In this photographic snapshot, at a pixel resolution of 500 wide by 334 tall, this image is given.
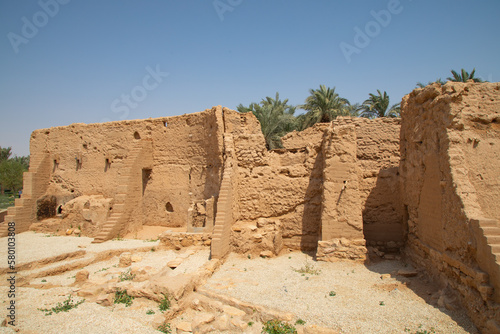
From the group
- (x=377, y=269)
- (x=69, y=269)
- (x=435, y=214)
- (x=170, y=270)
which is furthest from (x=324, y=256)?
(x=69, y=269)

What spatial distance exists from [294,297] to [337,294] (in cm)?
83

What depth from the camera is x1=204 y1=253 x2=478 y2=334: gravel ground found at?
4.80m

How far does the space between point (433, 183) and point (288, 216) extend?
13.0 feet

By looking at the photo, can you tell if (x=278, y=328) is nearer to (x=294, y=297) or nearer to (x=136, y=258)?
(x=294, y=297)

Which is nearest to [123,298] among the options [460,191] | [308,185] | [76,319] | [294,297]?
[76,319]

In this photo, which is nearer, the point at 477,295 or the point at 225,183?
the point at 477,295

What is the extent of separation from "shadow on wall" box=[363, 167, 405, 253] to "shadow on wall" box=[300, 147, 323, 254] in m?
1.40

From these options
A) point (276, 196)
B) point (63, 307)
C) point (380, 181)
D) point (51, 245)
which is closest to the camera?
point (63, 307)

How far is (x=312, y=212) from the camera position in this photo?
908cm

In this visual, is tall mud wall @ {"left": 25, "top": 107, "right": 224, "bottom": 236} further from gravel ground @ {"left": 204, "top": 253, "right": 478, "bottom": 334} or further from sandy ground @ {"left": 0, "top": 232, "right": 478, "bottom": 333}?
gravel ground @ {"left": 204, "top": 253, "right": 478, "bottom": 334}

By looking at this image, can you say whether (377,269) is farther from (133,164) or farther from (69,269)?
(133,164)

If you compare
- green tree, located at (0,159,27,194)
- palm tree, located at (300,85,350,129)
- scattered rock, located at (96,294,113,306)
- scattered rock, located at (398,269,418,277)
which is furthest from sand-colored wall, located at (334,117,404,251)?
green tree, located at (0,159,27,194)

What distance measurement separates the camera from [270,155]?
9.77 meters

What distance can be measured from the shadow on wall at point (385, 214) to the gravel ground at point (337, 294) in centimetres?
110
